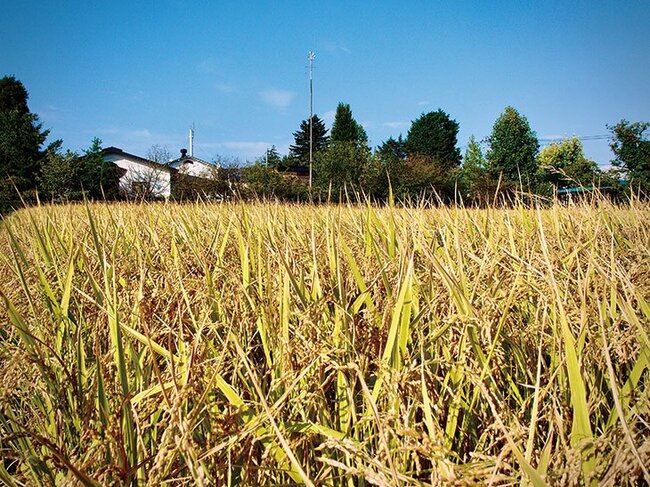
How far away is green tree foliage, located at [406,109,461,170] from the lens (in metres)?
48.3

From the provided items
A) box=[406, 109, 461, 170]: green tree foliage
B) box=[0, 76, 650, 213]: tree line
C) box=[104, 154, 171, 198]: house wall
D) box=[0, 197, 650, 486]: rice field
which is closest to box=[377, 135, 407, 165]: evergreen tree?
box=[406, 109, 461, 170]: green tree foliage

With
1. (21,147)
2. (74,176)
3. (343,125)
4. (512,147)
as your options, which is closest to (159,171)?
(21,147)

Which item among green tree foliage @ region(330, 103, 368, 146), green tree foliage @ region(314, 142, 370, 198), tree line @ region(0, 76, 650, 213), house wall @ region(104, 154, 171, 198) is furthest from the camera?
green tree foliage @ region(330, 103, 368, 146)

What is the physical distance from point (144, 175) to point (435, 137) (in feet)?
116

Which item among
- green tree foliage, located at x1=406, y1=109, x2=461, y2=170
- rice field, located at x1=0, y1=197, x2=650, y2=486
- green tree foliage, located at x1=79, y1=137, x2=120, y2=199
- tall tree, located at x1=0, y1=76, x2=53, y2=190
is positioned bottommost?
rice field, located at x1=0, y1=197, x2=650, y2=486

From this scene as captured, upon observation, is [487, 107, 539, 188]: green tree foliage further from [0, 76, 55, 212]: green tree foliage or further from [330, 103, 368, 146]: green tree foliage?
[0, 76, 55, 212]: green tree foliage

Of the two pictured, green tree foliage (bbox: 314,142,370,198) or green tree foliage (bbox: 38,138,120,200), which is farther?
green tree foliage (bbox: 314,142,370,198)

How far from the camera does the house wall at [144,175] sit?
2237 cm

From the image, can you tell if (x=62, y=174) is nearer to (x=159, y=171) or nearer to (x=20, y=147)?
(x=20, y=147)

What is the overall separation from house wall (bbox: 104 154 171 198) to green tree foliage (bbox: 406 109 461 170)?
31.2m

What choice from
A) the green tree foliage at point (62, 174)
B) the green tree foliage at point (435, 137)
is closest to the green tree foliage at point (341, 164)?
the green tree foliage at point (62, 174)

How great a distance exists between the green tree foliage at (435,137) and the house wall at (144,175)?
31162 millimetres

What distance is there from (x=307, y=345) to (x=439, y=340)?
27cm

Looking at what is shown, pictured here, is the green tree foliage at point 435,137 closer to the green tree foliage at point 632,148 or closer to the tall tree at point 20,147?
the green tree foliage at point 632,148
